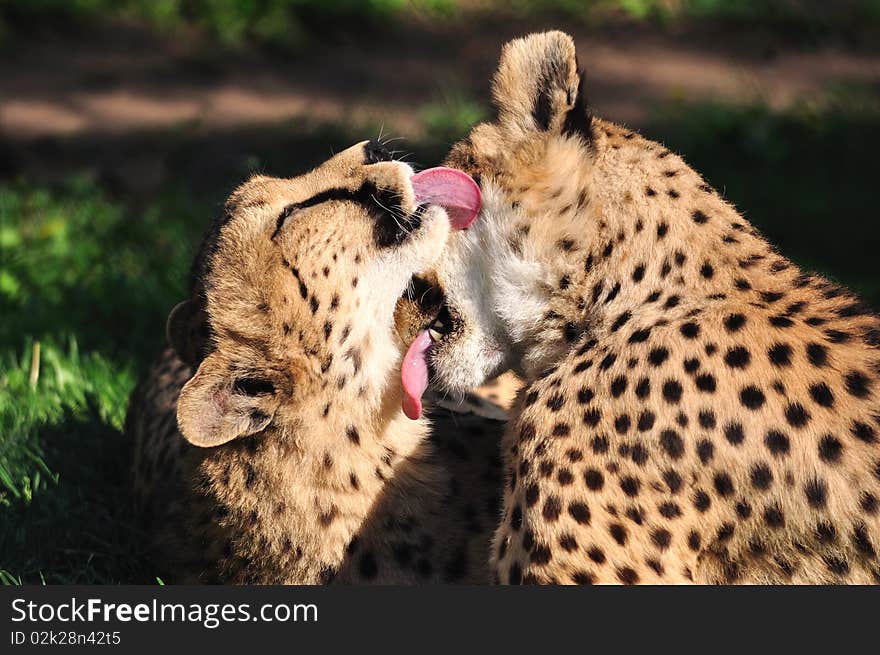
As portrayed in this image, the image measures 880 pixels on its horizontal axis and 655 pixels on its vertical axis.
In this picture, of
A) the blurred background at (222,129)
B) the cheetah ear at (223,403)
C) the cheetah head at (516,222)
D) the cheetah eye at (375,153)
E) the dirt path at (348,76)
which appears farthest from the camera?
the dirt path at (348,76)

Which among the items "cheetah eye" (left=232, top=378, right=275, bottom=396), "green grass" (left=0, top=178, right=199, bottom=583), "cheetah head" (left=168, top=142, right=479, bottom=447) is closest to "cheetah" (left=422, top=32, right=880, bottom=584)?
"cheetah head" (left=168, top=142, right=479, bottom=447)

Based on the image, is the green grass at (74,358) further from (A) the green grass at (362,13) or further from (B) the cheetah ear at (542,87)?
(A) the green grass at (362,13)

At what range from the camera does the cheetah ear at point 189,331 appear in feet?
10.7

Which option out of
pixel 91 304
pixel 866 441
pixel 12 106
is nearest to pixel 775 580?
pixel 866 441

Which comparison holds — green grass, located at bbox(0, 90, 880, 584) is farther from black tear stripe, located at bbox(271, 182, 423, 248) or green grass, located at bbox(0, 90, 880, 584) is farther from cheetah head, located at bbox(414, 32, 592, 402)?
cheetah head, located at bbox(414, 32, 592, 402)

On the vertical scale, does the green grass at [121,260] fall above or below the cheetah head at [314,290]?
below

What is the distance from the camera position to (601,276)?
308 cm

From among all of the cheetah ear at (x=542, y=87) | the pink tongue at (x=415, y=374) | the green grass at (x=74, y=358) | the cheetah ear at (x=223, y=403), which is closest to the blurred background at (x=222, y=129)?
the green grass at (x=74, y=358)

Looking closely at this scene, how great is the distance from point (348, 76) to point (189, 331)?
4.85 meters

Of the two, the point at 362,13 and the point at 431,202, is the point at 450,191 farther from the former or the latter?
the point at 362,13

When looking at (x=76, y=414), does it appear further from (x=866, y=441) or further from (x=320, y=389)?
(x=866, y=441)

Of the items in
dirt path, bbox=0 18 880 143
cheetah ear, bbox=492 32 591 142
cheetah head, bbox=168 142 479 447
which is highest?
cheetah ear, bbox=492 32 591 142

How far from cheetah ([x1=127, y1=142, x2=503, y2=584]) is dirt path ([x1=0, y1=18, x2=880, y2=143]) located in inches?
157

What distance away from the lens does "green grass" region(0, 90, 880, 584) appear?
3646 mm
